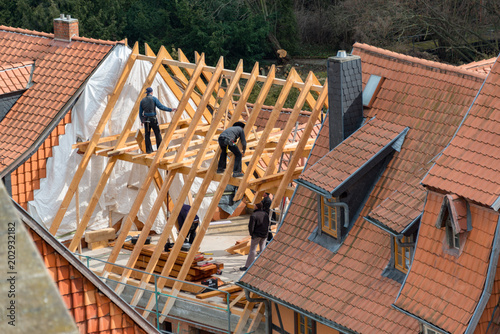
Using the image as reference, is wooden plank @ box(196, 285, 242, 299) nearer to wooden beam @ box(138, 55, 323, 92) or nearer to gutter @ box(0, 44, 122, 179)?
wooden beam @ box(138, 55, 323, 92)

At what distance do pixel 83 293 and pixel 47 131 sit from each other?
46.0 feet

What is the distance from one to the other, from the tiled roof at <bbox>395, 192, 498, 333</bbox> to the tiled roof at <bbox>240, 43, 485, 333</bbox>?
793 mm

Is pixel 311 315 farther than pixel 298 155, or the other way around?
pixel 298 155

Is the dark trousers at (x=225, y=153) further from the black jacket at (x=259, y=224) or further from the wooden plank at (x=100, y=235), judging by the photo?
the wooden plank at (x=100, y=235)

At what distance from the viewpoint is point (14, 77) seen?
23562 millimetres

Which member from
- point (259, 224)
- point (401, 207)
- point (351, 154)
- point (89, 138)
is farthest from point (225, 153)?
point (89, 138)

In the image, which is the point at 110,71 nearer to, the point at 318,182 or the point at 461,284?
the point at 318,182

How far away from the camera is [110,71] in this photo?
74.6 ft

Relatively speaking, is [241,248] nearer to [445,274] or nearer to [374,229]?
[374,229]

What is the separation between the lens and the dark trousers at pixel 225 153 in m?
17.7

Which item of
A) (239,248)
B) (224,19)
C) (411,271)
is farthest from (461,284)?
(224,19)

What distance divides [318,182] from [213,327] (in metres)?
4.63

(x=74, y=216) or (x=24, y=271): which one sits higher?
(x=24, y=271)

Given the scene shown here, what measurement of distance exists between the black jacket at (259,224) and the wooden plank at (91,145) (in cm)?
521
